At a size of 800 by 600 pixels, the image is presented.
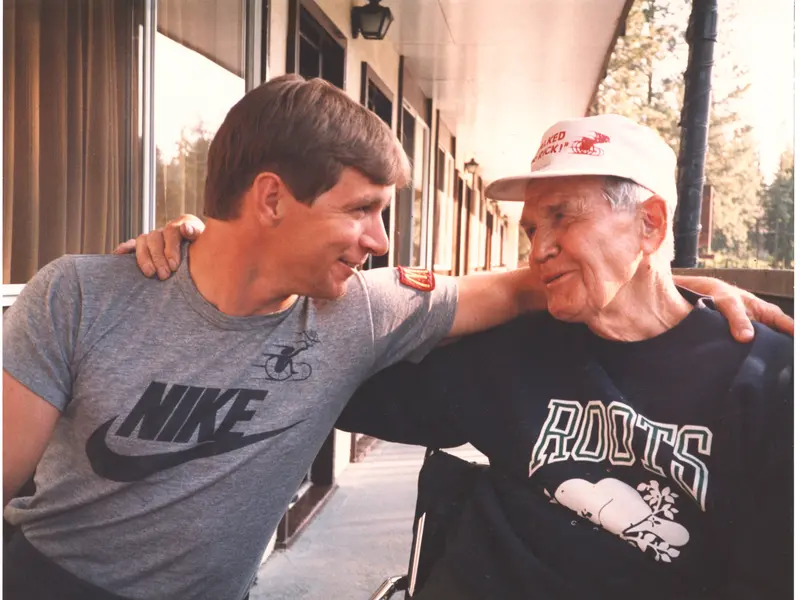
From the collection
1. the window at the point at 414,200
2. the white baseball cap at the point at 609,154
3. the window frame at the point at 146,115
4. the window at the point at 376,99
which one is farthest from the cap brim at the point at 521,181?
the window at the point at 414,200

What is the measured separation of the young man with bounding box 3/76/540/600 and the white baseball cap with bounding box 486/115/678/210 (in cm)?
33

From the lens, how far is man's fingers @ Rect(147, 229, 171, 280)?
1447 mm

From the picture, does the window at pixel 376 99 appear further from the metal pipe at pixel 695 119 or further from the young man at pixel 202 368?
the young man at pixel 202 368

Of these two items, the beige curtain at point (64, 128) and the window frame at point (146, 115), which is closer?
the beige curtain at point (64, 128)

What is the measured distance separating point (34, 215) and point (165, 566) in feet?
3.32

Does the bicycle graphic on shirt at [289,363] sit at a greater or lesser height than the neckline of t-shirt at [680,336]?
lesser

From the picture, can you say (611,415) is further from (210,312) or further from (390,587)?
(210,312)

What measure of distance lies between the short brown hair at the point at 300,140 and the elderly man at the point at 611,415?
34cm

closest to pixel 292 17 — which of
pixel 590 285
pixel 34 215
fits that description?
pixel 34 215

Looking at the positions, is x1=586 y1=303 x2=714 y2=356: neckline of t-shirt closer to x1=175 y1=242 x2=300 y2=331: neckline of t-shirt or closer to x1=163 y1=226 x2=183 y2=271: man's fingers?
x1=175 y1=242 x2=300 y2=331: neckline of t-shirt

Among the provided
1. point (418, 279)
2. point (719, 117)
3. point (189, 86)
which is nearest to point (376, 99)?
point (189, 86)

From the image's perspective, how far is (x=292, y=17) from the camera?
10.8 feet

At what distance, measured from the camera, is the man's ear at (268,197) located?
1.44 metres

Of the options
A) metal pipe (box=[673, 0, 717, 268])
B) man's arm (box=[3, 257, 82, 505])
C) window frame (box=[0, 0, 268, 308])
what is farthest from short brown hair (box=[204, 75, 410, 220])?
metal pipe (box=[673, 0, 717, 268])
